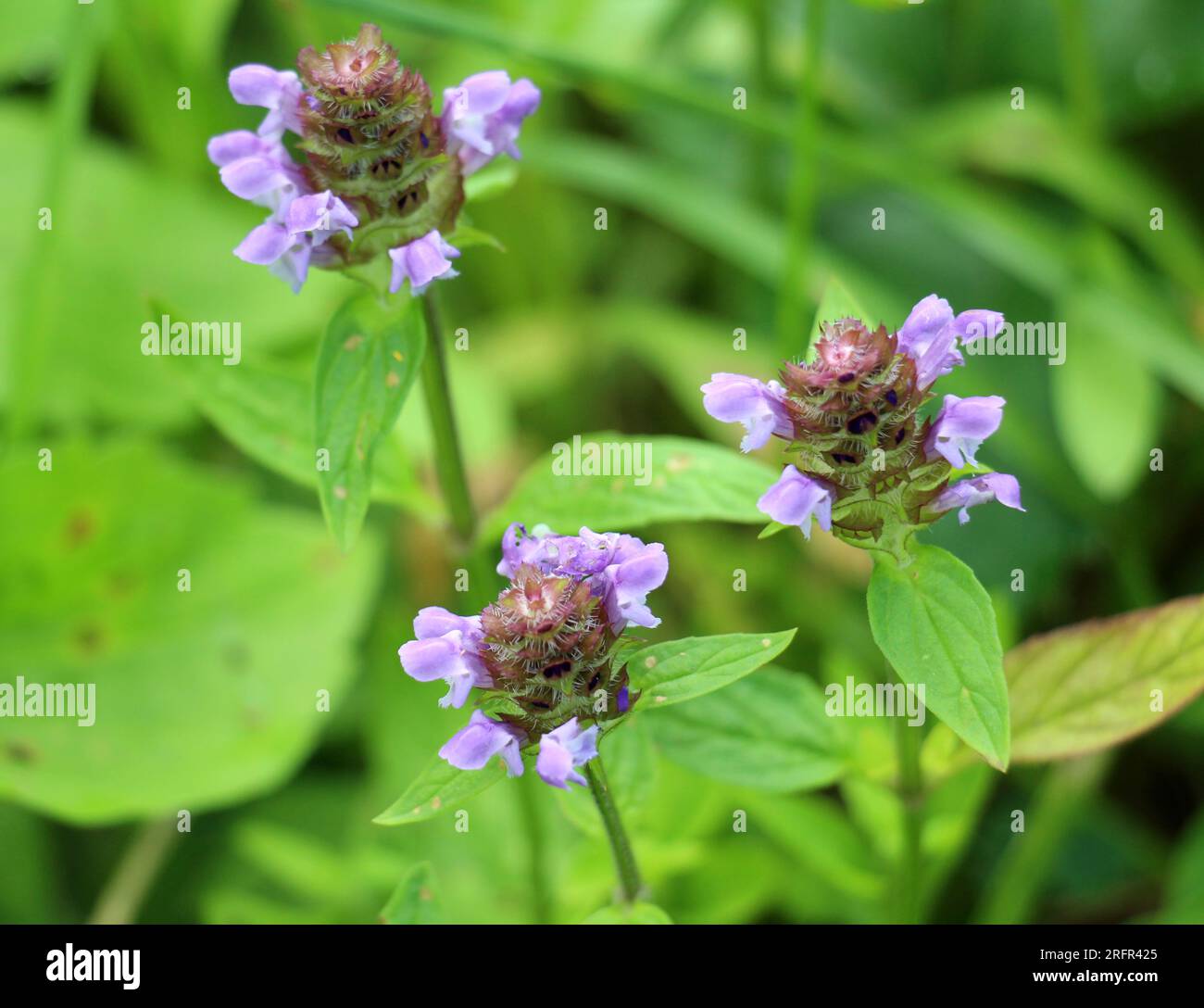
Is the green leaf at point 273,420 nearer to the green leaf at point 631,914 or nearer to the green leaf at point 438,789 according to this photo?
the green leaf at point 438,789

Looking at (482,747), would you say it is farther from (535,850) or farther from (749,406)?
(535,850)

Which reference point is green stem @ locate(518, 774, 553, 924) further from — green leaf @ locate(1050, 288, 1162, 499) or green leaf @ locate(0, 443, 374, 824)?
green leaf @ locate(1050, 288, 1162, 499)

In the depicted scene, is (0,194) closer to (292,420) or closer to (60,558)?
(60,558)

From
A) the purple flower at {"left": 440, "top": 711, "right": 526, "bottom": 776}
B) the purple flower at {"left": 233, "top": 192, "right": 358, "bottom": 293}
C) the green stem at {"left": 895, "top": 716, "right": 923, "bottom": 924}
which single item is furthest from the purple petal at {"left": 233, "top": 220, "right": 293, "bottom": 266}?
the green stem at {"left": 895, "top": 716, "right": 923, "bottom": 924}

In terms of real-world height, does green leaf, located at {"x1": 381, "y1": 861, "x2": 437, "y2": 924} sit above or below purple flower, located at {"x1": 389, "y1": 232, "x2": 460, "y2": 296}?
below

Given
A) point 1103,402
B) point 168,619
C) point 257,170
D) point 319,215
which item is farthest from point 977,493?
point 168,619

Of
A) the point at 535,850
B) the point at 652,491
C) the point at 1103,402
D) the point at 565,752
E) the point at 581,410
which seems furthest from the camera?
the point at 581,410
